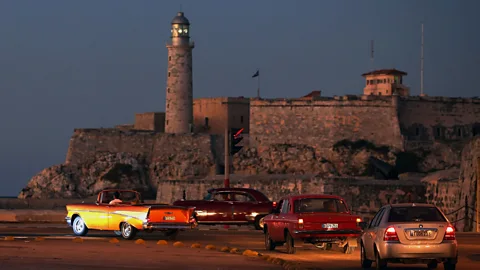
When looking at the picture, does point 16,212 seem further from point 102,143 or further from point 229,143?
point 102,143

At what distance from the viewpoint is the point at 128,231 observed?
89.0 ft

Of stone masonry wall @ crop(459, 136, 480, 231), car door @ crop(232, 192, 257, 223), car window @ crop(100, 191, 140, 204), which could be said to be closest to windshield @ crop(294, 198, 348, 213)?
car window @ crop(100, 191, 140, 204)

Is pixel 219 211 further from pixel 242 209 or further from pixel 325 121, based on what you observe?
pixel 325 121

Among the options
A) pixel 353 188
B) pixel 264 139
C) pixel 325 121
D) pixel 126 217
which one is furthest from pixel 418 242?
pixel 264 139

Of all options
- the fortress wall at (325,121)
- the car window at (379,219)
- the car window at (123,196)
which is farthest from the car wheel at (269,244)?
the fortress wall at (325,121)

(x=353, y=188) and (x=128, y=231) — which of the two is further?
(x=353, y=188)

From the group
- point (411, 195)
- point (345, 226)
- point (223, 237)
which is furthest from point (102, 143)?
point (345, 226)

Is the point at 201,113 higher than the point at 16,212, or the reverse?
the point at 201,113

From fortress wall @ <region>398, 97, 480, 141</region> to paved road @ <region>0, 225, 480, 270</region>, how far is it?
6109 cm

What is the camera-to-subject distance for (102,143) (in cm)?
9981

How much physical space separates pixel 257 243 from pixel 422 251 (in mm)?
8499

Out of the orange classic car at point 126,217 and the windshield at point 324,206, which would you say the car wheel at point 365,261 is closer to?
the windshield at point 324,206

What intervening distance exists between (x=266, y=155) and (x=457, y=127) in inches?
613

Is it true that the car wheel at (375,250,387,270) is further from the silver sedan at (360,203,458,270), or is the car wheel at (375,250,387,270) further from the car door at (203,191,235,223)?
the car door at (203,191,235,223)
